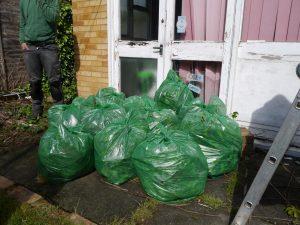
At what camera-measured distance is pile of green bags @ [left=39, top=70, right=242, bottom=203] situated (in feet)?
7.66

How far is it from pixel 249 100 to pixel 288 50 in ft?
2.42

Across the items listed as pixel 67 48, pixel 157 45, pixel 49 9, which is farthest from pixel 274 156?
pixel 67 48

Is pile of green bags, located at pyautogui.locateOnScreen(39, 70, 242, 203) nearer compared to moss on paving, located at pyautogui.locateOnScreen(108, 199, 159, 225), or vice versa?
moss on paving, located at pyautogui.locateOnScreen(108, 199, 159, 225)

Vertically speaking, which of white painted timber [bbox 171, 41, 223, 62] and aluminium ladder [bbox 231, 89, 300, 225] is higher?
white painted timber [bbox 171, 41, 223, 62]

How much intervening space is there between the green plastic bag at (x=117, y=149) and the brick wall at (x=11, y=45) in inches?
198

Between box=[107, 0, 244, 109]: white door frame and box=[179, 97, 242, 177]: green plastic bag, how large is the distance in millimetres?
945

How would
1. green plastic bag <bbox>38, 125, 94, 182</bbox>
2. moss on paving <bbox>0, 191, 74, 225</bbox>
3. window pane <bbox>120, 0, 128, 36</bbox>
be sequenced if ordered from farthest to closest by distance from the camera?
window pane <bbox>120, 0, 128, 36</bbox>, green plastic bag <bbox>38, 125, 94, 182</bbox>, moss on paving <bbox>0, 191, 74, 225</bbox>

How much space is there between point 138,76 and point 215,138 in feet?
6.85

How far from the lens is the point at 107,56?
453 cm

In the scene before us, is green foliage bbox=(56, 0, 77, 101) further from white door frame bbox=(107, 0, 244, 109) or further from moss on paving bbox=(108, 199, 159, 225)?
moss on paving bbox=(108, 199, 159, 225)

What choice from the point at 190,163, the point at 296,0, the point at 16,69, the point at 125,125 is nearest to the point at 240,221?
the point at 190,163

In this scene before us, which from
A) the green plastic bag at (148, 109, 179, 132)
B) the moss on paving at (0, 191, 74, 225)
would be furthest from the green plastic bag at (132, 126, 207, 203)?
the moss on paving at (0, 191, 74, 225)

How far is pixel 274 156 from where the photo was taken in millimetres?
1637

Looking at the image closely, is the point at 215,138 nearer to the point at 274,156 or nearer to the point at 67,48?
the point at 274,156
